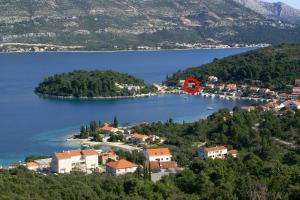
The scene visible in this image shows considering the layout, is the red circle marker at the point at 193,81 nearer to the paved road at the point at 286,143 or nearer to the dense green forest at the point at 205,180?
the dense green forest at the point at 205,180

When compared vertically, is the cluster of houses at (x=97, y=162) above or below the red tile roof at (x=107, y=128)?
above

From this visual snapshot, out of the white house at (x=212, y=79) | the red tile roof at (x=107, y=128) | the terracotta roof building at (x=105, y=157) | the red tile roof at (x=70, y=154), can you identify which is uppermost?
the red tile roof at (x=70, y=154)

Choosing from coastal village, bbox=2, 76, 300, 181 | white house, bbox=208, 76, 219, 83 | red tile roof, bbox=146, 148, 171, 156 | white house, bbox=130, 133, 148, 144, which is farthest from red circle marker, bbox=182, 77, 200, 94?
red tile roof, bbox=146, 148, 171, 156

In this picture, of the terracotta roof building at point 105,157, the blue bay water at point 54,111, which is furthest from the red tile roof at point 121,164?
the blue bay water at point 54,111

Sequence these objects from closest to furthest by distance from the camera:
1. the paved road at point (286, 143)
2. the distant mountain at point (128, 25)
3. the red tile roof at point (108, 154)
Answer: the red tile roof at point (108, 154) < the paved road at point (286, 143) < the distant mountain at point (128, 25)

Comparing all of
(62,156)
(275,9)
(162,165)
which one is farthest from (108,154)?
(275,9)
